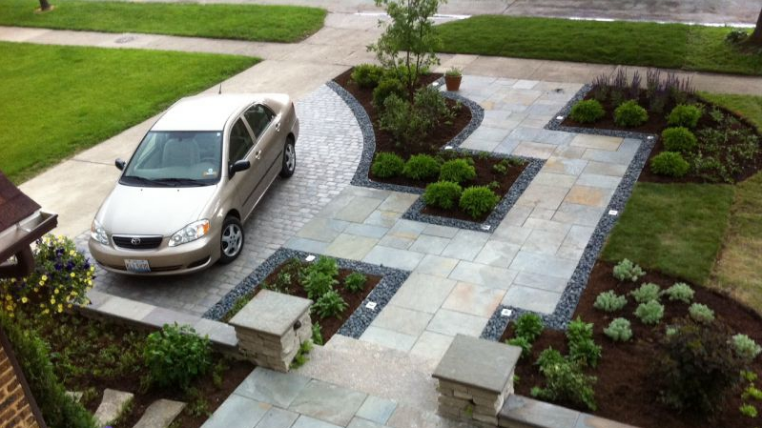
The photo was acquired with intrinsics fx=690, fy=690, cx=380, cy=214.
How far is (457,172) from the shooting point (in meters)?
11.1

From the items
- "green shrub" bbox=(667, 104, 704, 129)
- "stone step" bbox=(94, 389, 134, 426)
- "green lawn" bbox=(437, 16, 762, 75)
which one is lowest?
"stone step" bbox=(94, 389, 134, 426)

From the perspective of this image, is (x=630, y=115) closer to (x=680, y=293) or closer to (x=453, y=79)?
(x=453, y=79)

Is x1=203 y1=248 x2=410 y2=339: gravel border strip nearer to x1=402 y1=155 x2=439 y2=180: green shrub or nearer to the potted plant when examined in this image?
x1=402 y1=155 x2=439 y2=180: green shrub

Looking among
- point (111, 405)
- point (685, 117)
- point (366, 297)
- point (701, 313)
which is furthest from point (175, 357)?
point (685, 117)

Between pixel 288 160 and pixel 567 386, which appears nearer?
pixel 567 386

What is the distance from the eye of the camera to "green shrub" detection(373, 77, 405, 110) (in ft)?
47.3

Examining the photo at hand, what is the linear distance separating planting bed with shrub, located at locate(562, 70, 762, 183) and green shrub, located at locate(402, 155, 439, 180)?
330 cm

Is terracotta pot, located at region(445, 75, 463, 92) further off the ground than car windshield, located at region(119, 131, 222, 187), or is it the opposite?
car windshield, located at region(119, 131, 222, 187)

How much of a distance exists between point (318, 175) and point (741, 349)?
24.1 ft

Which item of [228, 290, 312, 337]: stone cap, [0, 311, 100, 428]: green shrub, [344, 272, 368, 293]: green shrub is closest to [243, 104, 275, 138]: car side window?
[344, 272, 368, 293]: green shrub

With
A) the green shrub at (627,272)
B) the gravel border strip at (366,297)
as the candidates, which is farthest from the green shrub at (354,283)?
the green shrub at (627,272)

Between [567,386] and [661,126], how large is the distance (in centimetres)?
763

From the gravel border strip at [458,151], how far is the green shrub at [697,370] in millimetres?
4016

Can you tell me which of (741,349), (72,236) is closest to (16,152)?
(72,236)
